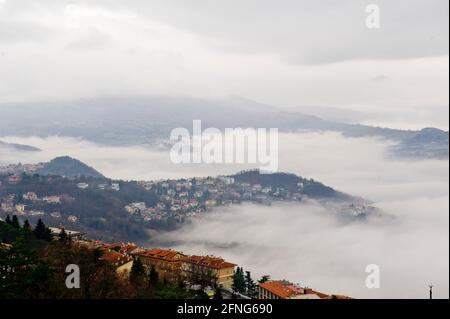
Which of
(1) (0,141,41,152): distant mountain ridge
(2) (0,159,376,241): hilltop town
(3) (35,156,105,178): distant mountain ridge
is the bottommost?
(2) (0,159,376,241): hilltop town

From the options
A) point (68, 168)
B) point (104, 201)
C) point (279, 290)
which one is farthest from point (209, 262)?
point (68, 168)

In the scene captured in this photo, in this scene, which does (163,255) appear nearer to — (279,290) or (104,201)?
(279,290)

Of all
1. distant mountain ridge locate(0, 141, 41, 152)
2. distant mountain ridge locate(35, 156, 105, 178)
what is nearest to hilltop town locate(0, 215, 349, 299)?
distant mountain ridge locate(0, 141, 41, 152)

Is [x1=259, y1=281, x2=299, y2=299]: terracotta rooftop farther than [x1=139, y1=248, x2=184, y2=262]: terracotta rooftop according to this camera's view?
No

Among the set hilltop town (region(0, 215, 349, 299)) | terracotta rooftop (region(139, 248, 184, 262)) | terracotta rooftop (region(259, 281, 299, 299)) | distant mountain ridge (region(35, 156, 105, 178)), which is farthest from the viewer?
distant mountain ridge (region(35, 156, 105, 178))

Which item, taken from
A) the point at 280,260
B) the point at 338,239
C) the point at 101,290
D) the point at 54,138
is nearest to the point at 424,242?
the point at 338,239

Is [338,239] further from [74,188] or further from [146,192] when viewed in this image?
[74,188]

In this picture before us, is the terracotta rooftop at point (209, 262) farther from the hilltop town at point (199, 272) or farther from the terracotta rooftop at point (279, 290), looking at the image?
the terracotta rooftop at point (279, 290)

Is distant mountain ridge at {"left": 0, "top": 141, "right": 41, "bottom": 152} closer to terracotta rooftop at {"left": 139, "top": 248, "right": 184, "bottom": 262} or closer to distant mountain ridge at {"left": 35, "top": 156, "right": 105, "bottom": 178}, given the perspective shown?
distant mountain ridge at {"left": 35, "top": 156, "right": 105, "bottom": 178}
